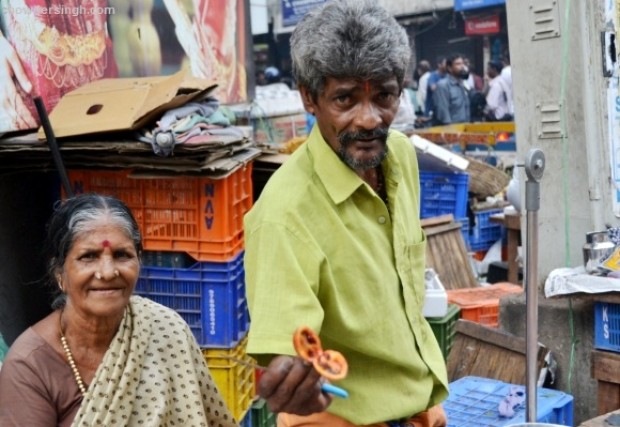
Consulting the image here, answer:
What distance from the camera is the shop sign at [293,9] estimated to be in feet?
66.0

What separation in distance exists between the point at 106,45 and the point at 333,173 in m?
4.14

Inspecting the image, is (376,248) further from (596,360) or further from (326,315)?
(596,360)

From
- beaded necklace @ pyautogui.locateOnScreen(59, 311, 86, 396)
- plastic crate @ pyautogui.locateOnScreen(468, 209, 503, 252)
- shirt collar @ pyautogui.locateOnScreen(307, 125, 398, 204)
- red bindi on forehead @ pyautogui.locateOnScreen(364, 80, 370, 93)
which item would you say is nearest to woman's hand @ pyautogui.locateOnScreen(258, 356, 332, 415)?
shirt collar @ pyautogui.locateOnScreen(307, 125, 398, 204)

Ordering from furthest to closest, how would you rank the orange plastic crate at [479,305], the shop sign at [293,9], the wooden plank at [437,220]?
1. the shop sign at [293,9]
2. the wooden plank at [437,220]
3. the orange plastic crate at [479,305]

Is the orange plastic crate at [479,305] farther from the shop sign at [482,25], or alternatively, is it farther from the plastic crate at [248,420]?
the shop sign at [482,25]

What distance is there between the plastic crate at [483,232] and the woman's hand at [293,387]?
6.56 metres

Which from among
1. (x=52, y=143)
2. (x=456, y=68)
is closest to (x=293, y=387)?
(x=52, y=143)

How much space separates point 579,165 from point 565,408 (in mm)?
1374

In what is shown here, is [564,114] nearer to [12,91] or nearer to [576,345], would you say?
[576,345]

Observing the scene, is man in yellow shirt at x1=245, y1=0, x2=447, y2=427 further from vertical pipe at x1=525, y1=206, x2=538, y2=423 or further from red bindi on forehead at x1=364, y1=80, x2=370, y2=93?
vertical pipe at x1=525, y1=206, x2=538, y2=423

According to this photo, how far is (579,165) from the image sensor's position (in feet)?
15.1

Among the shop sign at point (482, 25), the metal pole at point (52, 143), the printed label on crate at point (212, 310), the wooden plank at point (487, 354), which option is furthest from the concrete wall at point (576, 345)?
the shop sign at point (482, 25)

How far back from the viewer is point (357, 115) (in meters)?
2.11

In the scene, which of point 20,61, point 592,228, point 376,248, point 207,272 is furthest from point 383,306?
point 20,61
